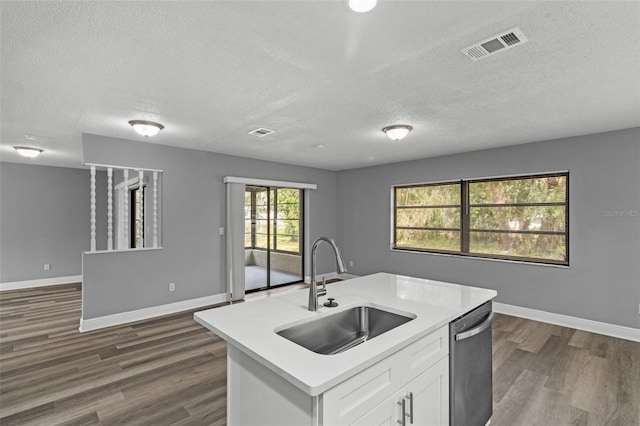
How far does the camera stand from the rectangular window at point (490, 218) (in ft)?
13.8

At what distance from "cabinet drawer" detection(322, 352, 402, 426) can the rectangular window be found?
12.9ft

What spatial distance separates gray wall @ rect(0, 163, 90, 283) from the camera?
6012mm

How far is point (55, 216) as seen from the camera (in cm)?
646

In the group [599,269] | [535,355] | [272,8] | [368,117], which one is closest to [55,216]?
[368,117]

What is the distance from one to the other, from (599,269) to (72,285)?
871 centimetres

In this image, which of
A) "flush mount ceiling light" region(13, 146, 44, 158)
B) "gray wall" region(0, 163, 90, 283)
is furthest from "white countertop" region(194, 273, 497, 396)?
"gray wall" region(0, 163, 90, 283)

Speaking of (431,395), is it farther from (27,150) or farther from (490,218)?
(27,150)

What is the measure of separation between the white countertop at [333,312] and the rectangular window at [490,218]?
2.79 metres

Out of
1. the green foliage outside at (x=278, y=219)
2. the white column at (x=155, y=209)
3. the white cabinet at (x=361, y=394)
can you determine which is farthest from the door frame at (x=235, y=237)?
the white cabinet at (x=361, y=394)

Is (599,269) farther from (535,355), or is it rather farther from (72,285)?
(72,285)

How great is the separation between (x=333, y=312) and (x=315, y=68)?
1621 millimetres

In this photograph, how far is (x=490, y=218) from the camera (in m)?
4.74

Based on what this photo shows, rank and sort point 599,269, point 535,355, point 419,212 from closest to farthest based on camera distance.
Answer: point 535,355
point 599,269
point 419,212

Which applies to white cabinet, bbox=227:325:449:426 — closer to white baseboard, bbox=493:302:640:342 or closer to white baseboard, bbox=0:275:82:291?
white baseboard, bbox=493:302:640:342
